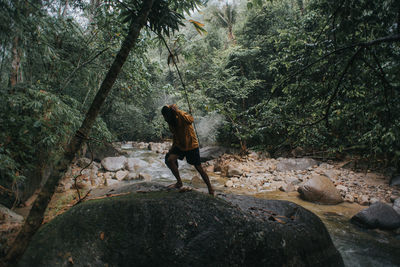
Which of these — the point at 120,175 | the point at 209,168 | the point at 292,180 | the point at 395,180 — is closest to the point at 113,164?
the point at 120,175

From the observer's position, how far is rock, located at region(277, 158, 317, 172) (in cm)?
885

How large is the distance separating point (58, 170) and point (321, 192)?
20.7 feet

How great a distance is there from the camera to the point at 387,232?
4184 millimetres

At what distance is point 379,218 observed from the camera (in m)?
4.32

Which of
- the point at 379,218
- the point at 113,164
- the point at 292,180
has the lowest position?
the point at 292,180

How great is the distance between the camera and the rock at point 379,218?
4.24 meters

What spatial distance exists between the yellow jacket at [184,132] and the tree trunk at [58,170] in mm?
1464

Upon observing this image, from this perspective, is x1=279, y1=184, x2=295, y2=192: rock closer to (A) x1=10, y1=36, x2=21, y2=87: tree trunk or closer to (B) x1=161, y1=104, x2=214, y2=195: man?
(B) x1=161, y1=104, x2=214, y2=195: man

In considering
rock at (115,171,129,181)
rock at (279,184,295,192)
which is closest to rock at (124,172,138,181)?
rock at (115,171,129,181)

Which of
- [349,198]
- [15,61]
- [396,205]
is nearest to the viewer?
[15,61]

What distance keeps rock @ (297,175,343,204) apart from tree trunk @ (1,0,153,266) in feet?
20.0

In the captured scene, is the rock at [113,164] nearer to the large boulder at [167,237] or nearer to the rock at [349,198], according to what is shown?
the large boulder at [167,237]

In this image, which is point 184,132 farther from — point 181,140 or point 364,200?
point 364,200

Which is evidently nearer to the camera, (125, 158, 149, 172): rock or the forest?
the forest
